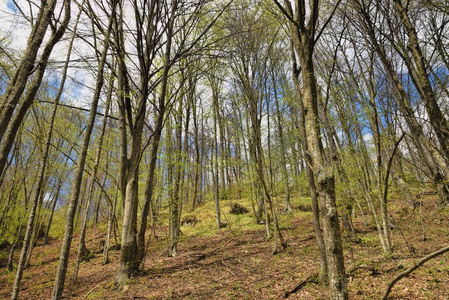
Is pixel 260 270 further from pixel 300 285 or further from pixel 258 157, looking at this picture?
pixel 258 157

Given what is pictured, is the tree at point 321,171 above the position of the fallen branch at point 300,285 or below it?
above

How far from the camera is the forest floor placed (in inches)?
164

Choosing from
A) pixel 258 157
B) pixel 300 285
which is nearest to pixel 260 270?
pixel 300 285

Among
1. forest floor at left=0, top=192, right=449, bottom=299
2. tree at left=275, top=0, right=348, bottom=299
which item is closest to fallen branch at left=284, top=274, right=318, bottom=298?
forest floor at left=0, top=192, right=449, bottom=299

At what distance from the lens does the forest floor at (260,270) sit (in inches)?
164

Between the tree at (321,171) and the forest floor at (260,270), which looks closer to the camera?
the tree at (321,171)

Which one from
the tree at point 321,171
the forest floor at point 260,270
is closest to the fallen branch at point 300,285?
the forest floor at point 260,270

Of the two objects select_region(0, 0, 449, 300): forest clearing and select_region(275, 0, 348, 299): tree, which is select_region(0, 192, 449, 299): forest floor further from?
select_region(275, 0, 348, 299): tree

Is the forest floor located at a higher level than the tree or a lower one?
lower

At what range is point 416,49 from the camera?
4.29 m

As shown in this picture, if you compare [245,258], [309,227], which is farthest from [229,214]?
[245,258]

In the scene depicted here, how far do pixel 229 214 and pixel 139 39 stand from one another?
11412mm

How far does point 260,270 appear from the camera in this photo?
5.62 metres

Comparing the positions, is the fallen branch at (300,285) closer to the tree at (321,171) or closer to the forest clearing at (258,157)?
the forest clearing at (258,157)
